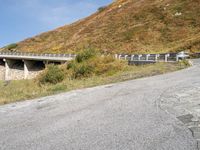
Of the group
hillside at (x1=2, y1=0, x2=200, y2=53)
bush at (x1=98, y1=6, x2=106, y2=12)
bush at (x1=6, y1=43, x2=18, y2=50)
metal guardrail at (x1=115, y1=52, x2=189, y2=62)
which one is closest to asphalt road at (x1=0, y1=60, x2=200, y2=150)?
metal guardrail at (x1=115, y1=52, x2=189, y2=62)

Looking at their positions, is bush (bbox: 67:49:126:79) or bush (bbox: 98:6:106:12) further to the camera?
bush (bbox: 98:6:106:12)

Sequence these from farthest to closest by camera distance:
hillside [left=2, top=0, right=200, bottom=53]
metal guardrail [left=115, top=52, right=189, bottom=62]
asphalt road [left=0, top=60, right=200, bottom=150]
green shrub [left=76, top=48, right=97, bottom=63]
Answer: hillside [left=2, top=0, right=200, bottom=53], green shrub [left=76, top=48, right=97, bottom=63], metal guardrail [left=115, top=52, right=189, bottom=62], asphalt road [left=0, top=60, right=200, bottom=150]

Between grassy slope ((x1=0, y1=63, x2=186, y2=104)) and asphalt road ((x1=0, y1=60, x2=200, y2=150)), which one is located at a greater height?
→ asphalt road ((x1=0, y1=60, x2=200, y2=150))

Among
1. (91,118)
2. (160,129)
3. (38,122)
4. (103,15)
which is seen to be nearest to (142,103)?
(91,118)

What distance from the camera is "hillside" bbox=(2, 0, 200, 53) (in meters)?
49.9

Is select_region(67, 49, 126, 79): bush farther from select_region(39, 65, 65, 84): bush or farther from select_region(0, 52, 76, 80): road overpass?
select_region(0, 52, 76, 80): road overpass

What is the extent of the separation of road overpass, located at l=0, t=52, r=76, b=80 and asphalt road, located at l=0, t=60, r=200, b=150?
36.5 m

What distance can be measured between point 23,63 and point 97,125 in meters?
55.3

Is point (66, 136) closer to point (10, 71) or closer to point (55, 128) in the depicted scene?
point (55, 128)

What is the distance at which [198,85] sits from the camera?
1071 cm

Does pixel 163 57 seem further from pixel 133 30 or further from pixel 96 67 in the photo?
pixel 133 30

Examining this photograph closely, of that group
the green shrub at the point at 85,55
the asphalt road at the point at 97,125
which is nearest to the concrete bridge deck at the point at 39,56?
the green shrub at the point at 85,55

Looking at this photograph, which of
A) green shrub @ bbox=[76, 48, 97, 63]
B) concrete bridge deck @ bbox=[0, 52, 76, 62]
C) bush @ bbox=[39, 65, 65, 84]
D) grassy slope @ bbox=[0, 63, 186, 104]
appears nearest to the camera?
grassy slope @ bbox=[0, 63, 186, 104]

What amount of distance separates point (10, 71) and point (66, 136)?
58282 mm
